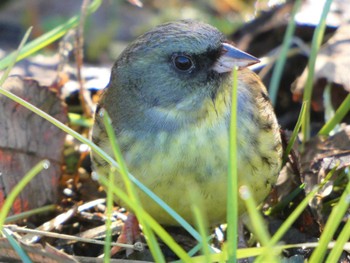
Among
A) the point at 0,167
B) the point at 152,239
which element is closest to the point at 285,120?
the point at 0,167

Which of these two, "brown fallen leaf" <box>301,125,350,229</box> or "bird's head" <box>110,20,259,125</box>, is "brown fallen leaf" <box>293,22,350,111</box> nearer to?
"brown fallen leaf" <box>301,125,350,229</box>

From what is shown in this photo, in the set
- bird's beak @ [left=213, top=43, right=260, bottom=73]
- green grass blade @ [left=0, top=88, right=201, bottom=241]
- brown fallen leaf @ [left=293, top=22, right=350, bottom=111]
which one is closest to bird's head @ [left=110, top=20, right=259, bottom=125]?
bird's beak @ [left=213, top=43, right=260, bottom=73]

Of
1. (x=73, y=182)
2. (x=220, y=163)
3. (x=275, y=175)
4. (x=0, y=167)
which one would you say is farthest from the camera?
(x=73, y=182)

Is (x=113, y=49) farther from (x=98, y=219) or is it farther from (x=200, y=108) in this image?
(x=200, y=108)

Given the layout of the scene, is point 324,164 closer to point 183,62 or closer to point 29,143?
point 183,62

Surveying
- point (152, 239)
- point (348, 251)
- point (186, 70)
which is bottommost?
point (348, 251)

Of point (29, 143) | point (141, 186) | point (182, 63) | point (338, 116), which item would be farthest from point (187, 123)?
point (29, 143)
